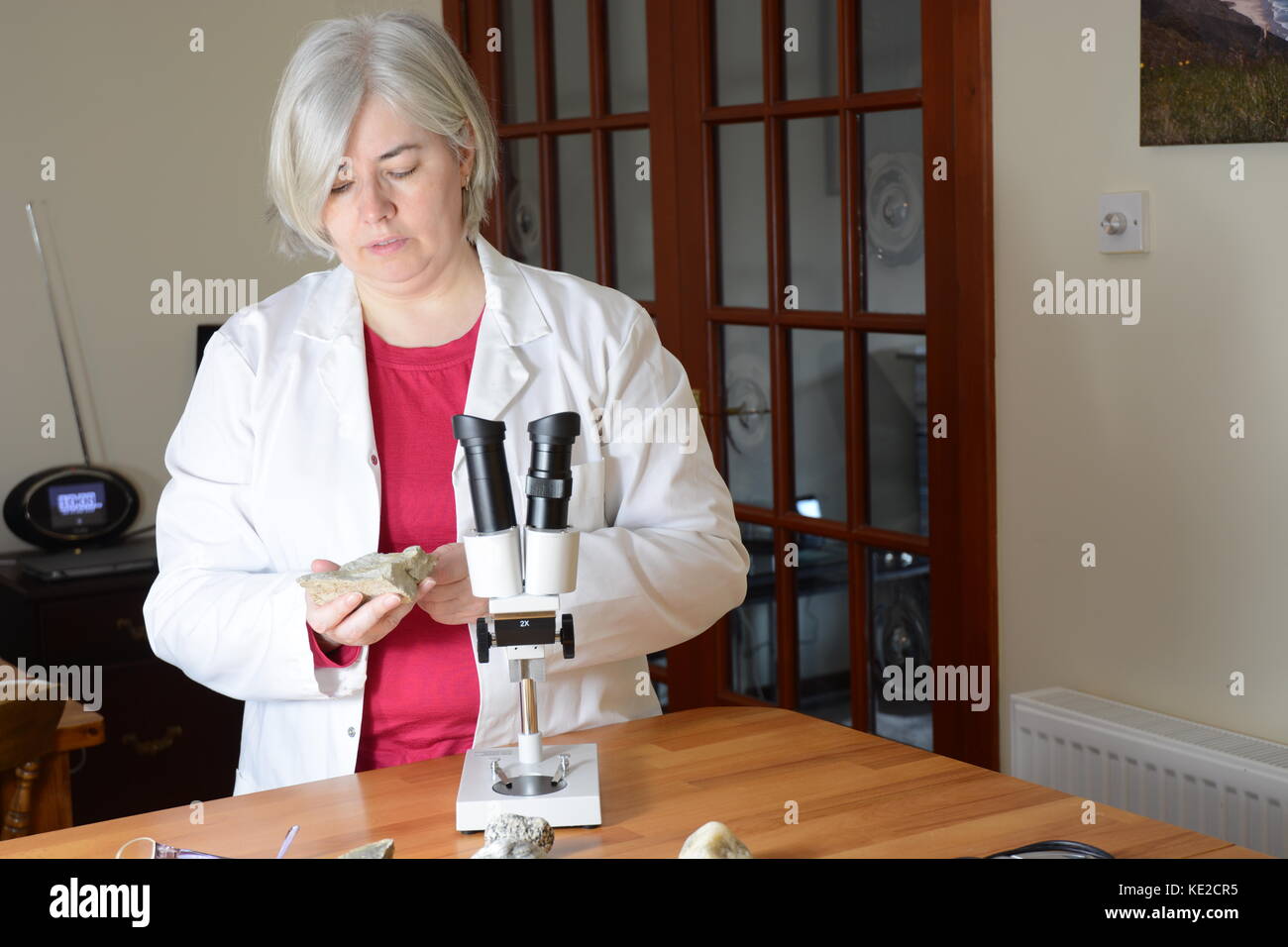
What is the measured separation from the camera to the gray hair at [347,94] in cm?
151

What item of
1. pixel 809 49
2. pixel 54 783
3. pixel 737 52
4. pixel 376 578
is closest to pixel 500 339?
pixel 376 578

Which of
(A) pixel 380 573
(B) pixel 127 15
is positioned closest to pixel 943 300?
(A) pixel 380 573

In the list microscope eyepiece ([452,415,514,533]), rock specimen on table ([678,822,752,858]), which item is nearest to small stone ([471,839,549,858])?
rock specimen on table ([678,822,752,858])

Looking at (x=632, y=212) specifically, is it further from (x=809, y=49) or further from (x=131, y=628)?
(x=131, y=628)

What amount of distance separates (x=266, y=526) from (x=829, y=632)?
172 cm

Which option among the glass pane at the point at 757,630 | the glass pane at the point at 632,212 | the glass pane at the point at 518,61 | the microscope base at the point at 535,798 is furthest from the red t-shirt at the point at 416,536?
the glass pane at the point at 518,61

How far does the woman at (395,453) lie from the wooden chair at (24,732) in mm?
595

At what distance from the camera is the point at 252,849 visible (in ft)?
3.76

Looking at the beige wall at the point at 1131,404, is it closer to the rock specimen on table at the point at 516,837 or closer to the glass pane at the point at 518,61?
the rock specimen on table at the point at 516,837

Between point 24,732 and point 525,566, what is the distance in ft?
4.17

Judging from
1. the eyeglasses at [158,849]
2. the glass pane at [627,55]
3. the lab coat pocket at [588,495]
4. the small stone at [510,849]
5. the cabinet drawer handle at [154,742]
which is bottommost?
the cabinet drawer handle at [154,742]

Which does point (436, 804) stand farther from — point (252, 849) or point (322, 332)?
point (322, 332)

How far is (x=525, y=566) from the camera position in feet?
3.81

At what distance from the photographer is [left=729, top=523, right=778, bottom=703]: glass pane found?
10.4 feet
